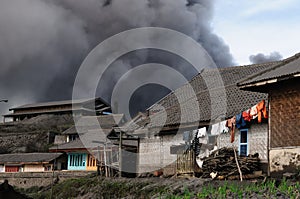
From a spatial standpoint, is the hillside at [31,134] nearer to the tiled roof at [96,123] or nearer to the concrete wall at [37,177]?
the tiled roof at [96,123]

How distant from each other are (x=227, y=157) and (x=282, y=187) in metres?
5.52

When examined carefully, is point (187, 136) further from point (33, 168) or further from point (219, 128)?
point (33, 168)

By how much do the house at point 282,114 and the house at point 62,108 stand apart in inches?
2377

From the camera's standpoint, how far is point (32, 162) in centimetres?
5078

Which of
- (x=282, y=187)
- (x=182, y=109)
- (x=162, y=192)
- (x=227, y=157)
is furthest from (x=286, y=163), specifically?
(x=182, y=109)

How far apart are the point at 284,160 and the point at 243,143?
16.4ft

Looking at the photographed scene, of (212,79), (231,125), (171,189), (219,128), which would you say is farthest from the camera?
(212,79)

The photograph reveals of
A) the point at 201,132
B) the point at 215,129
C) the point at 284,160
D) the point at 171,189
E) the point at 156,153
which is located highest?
the point at 215,129

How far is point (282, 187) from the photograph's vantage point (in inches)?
592

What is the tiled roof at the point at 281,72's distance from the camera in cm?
1672

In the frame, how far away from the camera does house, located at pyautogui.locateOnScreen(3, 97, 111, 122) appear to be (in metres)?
77.2

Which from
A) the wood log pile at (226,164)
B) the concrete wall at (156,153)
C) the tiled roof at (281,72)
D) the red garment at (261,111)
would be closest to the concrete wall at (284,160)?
the wood log pile at (226,164)

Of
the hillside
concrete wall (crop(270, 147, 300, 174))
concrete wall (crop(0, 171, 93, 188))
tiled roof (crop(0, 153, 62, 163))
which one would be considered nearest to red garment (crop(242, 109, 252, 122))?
concrete wall (crop(270, 147, 300, 174))

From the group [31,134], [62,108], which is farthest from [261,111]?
[62,108]
